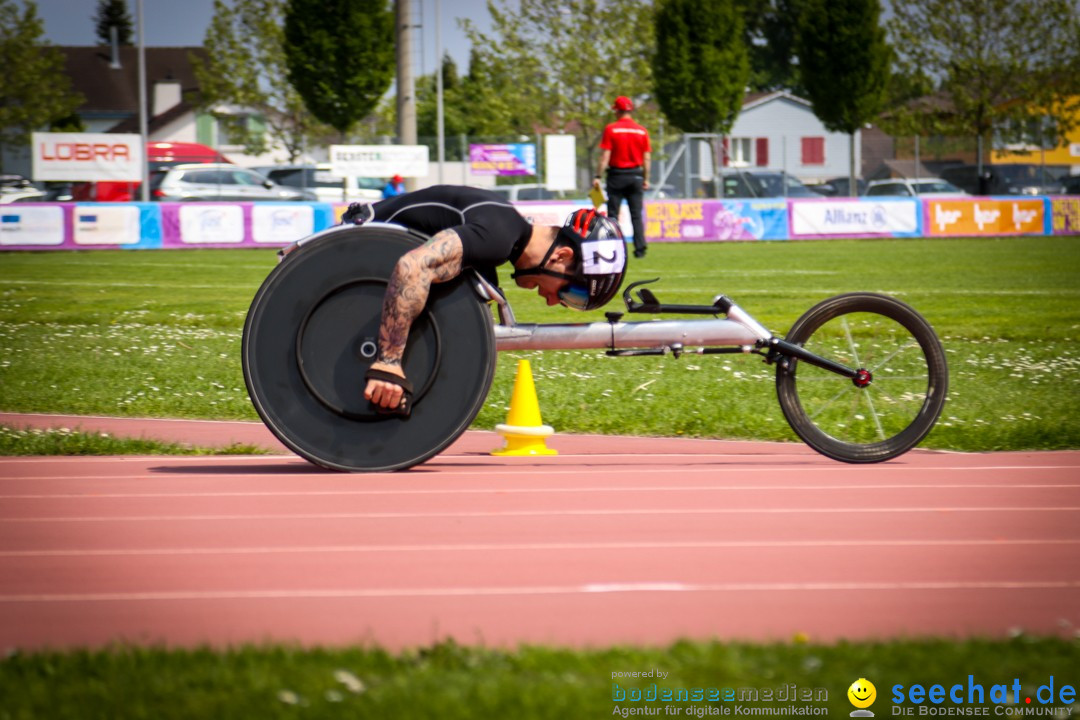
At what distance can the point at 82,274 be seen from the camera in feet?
66.7

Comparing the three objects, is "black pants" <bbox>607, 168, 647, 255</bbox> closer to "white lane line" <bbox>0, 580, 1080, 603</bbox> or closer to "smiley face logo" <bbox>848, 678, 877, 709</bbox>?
"white lane line" <bbox>0, 580, 1080, 603</bbox>

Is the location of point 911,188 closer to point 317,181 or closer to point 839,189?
point 839,189

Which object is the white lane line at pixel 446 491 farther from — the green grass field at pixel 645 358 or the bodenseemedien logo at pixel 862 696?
the bodenseemedien logo at pixel 862 696

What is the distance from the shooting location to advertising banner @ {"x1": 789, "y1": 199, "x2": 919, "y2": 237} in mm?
31438

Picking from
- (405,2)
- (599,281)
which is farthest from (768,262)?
(599,281)

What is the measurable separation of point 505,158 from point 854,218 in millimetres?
9220

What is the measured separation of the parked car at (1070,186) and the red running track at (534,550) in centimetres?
4195

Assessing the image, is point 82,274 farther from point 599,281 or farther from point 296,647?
point 296,647

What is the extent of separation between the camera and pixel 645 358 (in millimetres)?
10781

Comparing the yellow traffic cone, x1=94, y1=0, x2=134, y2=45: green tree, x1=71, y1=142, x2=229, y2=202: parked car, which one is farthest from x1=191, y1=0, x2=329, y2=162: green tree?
x1=94, y1=0, x2=134, y2=45: green tree

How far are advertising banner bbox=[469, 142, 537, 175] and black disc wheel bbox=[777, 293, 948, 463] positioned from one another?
2881 centimetres

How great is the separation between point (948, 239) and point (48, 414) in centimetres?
2634

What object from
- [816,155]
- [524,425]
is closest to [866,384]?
[524,425]

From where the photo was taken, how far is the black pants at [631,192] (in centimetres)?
1766
